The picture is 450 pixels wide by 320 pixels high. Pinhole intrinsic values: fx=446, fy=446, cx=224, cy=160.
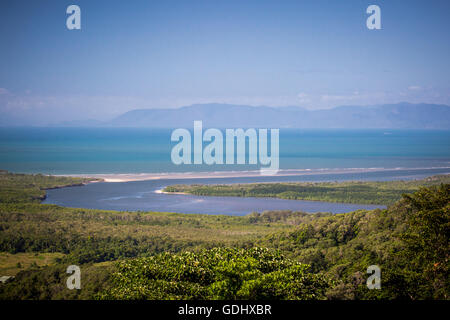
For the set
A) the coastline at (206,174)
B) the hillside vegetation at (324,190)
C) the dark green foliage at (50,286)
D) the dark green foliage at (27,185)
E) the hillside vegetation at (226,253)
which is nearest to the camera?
the hillside vegetation at (226,253)

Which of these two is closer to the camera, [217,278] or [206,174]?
[217,278]

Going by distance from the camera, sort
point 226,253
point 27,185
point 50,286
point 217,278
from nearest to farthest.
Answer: point 217,278 < point 226,253 < point 50,286 < point 27,185

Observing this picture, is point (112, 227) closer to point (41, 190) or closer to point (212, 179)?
point (41, 190)

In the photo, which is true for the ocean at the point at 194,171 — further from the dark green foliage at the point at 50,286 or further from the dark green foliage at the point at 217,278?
the dark green foliage at the point at 217,278

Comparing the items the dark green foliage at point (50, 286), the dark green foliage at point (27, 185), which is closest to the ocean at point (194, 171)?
the dark green foliage at point (27, 185)

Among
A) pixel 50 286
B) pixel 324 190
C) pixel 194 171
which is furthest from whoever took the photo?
pixel 194 171

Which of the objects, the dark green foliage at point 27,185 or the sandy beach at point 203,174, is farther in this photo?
the sandy beach at point 203,174

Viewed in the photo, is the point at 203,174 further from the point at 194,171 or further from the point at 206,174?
the point at 194,171

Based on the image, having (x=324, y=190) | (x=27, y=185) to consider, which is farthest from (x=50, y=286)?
(x=324, y=190)

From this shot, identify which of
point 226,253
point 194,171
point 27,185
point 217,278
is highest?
point 194,171
